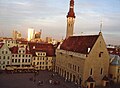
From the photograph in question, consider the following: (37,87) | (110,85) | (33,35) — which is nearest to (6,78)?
(37,87)

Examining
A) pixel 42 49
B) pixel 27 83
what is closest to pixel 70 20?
pixel 42 49

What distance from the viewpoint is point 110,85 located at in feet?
208

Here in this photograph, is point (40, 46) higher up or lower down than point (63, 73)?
higher up

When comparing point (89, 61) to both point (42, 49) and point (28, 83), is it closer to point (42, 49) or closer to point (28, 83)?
point (28, 83)

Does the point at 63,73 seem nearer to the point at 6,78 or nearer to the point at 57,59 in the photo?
the point at 57,59

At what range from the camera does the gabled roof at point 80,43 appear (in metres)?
62.0

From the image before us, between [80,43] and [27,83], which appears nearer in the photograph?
[27,83]

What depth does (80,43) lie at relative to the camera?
69.2 m

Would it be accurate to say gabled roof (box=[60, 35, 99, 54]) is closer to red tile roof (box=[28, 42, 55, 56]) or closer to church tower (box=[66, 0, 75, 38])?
church tower (box=[66, 0, 75, 38])

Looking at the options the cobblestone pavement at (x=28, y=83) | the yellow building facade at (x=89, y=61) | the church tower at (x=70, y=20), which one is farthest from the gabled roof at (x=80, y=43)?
the cobblestone pavement at (x=28, y=83)

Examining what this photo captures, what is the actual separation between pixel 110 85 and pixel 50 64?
31678 millimetres

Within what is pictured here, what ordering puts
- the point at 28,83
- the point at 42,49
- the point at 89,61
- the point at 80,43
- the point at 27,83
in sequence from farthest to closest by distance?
1. the point at 42,49
2. the point at 80,43
3. the point at 28,83
4. the point at 27,83
5. the point at 89,61

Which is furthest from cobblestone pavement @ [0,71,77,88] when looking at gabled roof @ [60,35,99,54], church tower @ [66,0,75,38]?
church tower @ [66,0,75,38]

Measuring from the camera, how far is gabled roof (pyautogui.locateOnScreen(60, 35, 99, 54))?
61969 millimetres
